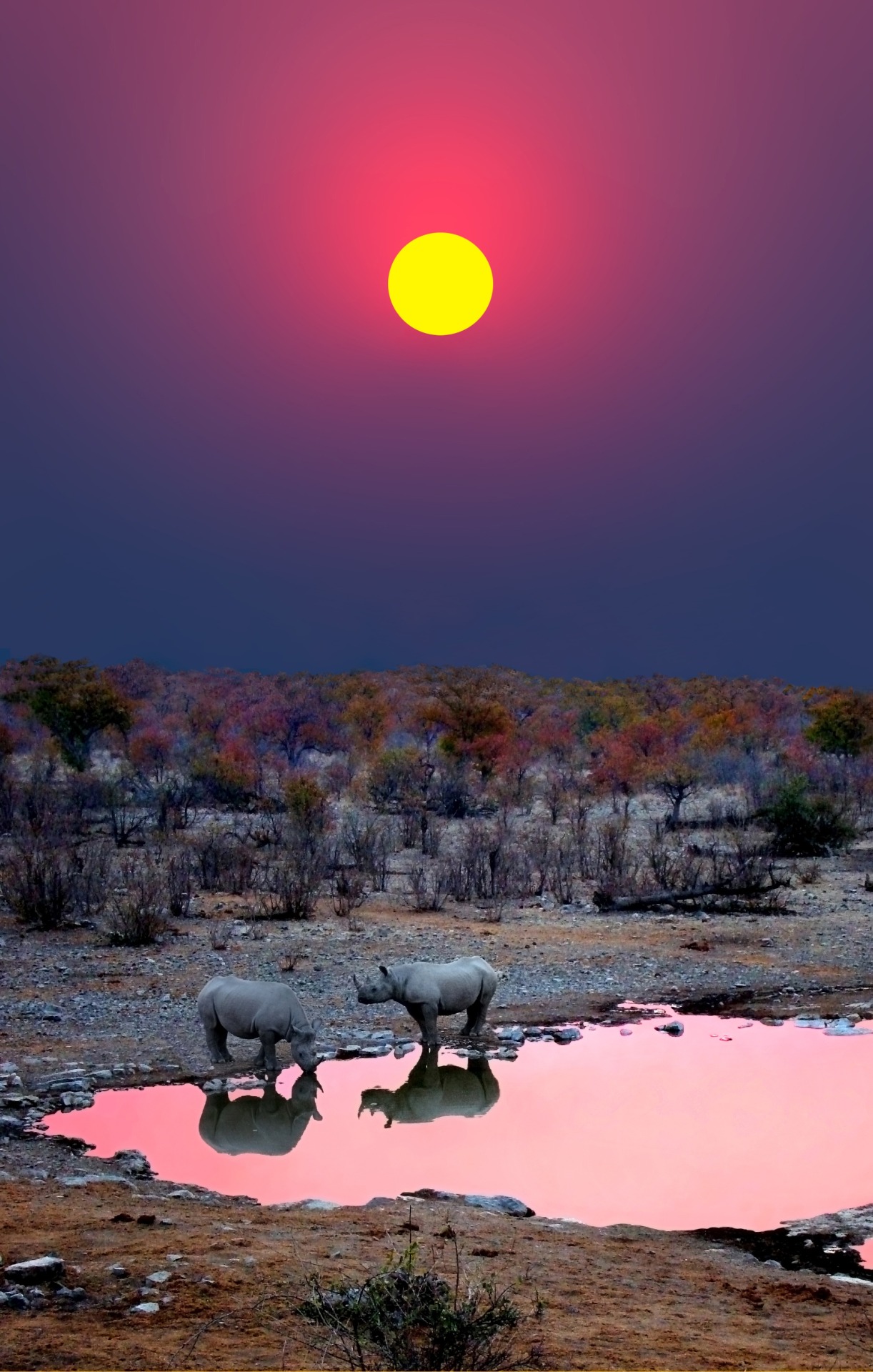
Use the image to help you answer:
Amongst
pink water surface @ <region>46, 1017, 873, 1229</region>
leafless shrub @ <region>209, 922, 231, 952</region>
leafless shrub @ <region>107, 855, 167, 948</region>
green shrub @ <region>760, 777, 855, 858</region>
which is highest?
green shrub @ <region>760, 777, 855, 858</region>

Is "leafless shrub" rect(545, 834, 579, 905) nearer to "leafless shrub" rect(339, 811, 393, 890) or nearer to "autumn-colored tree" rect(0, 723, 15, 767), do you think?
"leafless shrub" rect(339, 811, 393, 890)

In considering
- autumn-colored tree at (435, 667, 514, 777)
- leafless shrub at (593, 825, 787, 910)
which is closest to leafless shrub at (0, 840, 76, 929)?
leafless shrub at (593, 825, 787, 910)

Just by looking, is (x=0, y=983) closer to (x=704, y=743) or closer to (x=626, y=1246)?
(x=626, y=1246)

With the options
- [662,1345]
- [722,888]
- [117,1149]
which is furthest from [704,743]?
[662,1345]

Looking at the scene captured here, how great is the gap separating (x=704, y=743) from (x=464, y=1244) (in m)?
36.1

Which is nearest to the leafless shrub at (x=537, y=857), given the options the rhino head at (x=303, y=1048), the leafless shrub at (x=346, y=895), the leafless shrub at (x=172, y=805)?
the leafless shrub at (x=346, y=895)

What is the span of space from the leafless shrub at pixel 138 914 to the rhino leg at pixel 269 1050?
5.71 meters

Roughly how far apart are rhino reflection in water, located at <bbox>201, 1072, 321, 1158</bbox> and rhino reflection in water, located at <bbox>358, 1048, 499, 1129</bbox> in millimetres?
536

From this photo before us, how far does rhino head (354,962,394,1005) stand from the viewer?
39.1 ft

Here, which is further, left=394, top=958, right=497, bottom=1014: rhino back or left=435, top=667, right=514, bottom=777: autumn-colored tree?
left=435, top=667, right=514, bottom=777: autumn-colored tree

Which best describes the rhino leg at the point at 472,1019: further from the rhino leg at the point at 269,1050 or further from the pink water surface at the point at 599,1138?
the rhino leg at the point at 269,1050


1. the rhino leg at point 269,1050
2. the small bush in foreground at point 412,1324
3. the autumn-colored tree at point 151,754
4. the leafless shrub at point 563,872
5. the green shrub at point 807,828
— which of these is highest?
the autumn-colored tree at point 151,754

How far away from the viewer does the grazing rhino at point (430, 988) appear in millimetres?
11805

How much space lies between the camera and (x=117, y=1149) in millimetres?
8945
